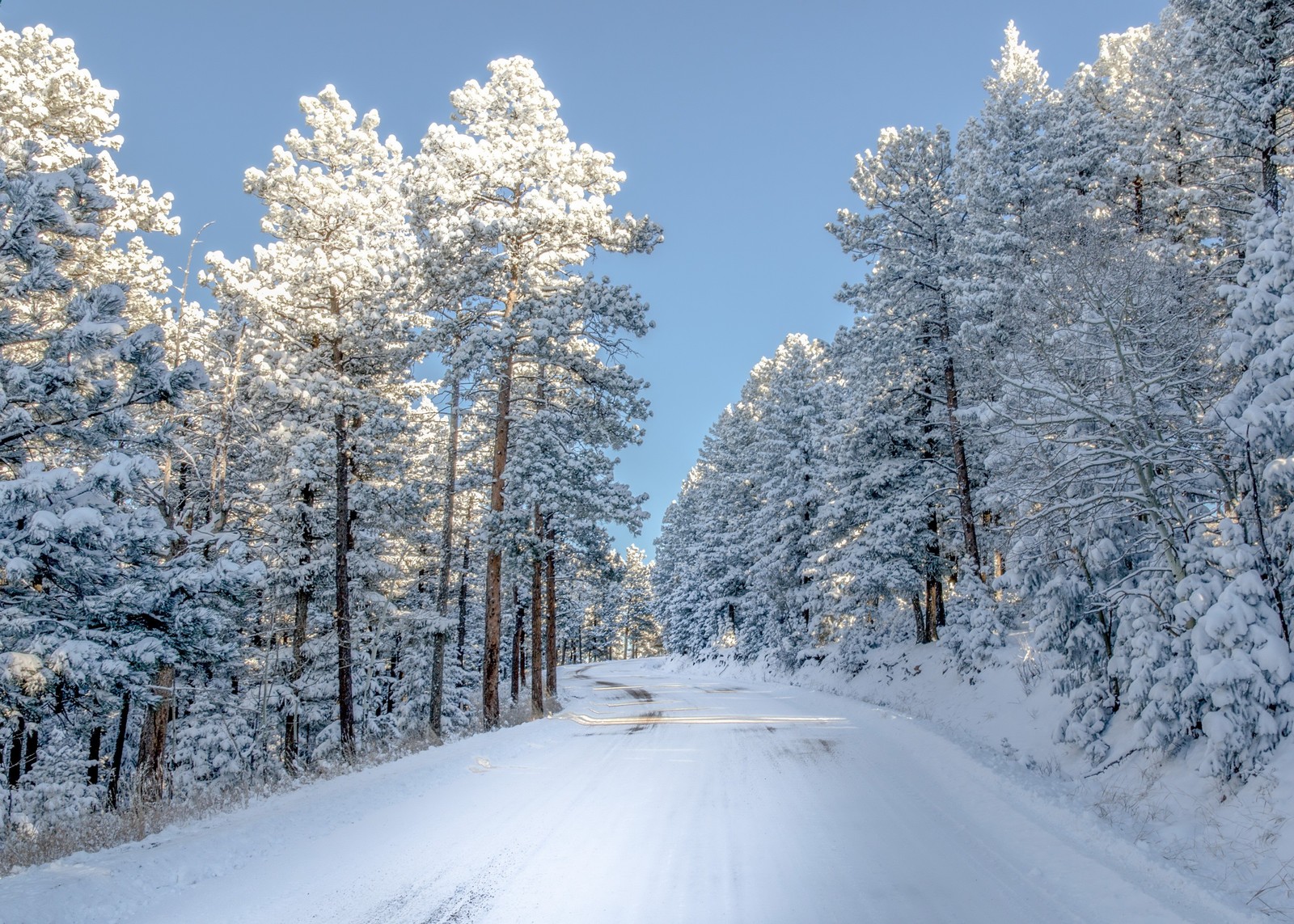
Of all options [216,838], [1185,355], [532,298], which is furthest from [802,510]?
[216,838]

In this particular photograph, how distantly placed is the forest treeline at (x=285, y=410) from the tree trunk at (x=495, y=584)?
74 mm

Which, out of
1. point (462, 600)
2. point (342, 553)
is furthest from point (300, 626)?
point (462, 600)

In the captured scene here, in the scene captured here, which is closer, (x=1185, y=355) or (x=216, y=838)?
(x=216, y=838)

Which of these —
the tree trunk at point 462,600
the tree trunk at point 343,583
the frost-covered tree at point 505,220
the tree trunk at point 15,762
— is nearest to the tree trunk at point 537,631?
the frost-covered tree at point 505,220

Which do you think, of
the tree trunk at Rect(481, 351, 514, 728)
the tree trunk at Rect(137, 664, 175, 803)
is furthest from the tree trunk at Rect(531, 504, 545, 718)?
the tree trunk at Rect(137, 664, 175, 803)

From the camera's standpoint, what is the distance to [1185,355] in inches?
428

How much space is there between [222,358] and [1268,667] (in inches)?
725

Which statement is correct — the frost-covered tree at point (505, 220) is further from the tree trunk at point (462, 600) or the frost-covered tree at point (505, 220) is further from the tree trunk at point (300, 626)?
the tree trunk at point (462, 600)

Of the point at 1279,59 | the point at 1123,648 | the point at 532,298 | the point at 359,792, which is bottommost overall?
the point at 359,792

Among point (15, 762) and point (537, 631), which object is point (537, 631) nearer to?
point (537, 631)

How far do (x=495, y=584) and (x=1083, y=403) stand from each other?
13037 millimetres

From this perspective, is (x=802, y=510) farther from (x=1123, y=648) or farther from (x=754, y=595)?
(x=1123, y=648)

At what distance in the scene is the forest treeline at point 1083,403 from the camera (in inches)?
297

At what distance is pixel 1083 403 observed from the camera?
28.7 feet
